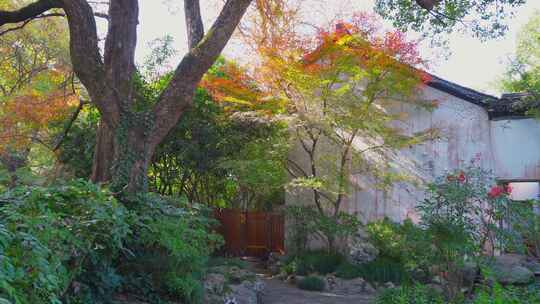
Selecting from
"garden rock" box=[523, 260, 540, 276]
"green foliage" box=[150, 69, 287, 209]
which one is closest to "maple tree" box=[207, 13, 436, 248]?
"green foliage" box=[150, 69, 287, 209]

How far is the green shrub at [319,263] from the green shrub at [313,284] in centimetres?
89

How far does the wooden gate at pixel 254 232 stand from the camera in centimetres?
1652

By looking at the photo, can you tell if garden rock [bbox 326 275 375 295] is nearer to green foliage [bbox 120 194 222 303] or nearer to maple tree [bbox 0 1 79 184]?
green foliage [bbox 120 194 222 303]

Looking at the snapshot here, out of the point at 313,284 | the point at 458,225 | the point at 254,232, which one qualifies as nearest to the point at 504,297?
the point at 458,225

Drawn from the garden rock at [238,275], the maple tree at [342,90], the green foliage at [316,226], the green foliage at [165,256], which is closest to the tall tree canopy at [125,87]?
the green foliage at [165,256]

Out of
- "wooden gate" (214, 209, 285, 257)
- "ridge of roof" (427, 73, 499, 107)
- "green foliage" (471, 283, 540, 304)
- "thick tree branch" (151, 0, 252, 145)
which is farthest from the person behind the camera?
"wooden gate" (214, 209, 285, 257)

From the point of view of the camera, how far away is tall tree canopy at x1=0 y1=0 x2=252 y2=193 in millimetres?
8047

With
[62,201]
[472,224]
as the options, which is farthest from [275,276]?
[62,201]

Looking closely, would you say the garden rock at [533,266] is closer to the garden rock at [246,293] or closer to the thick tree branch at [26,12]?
the garden rock at [246,293]

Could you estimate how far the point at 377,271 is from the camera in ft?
37.3

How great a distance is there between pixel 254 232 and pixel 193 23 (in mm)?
9429

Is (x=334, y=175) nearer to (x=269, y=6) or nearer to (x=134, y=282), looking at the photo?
(x=269, y=6)

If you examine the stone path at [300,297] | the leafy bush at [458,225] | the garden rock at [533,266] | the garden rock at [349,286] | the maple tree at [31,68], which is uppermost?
the maple tree at [31,68]

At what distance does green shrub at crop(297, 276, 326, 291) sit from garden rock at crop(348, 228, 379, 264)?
4.31ft
